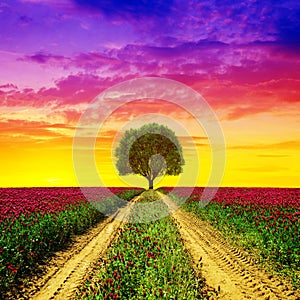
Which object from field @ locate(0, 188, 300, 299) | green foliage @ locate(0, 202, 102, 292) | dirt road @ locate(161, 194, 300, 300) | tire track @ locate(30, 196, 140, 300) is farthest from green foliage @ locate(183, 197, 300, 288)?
green foliage @ locate(0, 202, 102, 292)

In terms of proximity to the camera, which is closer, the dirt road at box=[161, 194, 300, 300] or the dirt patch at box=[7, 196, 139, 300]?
the dirt road at box=[161, 194, 300, 300]

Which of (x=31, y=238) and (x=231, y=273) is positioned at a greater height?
(x=31, y=238)

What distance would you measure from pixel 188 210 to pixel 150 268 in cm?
1785

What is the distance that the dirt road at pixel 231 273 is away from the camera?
29.4 feet

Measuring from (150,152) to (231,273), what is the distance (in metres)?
48.0

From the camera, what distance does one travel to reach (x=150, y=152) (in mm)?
58406

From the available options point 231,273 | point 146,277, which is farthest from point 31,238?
point 231,273

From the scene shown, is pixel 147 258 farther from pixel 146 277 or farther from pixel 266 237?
pixel 266 237

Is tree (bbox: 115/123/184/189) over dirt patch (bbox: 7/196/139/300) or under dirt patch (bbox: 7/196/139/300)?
over

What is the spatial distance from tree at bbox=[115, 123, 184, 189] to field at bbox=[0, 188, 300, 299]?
1523 inches

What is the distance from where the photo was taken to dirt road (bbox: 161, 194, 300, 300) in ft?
29.4

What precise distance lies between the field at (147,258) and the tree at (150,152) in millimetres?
38687

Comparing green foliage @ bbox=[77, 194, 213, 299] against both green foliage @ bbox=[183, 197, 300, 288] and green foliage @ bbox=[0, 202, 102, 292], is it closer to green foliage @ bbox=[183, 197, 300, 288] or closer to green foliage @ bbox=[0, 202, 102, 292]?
green foliage @ bbox=[0, 202, 102, 292]

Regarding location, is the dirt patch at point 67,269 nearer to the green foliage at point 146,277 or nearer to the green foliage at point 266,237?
the green foliage at point 146,277
